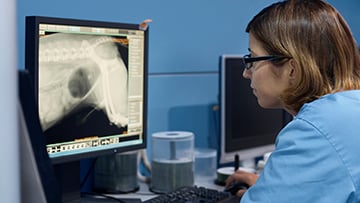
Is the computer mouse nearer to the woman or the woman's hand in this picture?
the woman's hand

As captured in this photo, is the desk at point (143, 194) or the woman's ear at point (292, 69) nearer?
the woman's ear at point (292, 69)

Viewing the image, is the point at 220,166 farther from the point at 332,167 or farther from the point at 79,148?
the point at 332,167

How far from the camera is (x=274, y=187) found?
1.01m

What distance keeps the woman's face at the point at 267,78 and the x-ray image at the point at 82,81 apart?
41 cm

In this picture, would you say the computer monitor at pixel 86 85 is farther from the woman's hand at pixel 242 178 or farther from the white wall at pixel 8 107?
the white wall at pixel 8 107

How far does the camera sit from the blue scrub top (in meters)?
0.99

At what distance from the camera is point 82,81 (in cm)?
140

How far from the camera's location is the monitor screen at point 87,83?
4.28 ft

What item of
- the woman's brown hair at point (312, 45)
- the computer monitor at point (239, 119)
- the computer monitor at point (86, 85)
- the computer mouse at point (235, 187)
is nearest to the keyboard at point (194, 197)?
the computer mouse at point (235, 187)

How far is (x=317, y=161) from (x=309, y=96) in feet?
0.73

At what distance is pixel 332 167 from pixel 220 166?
109 cm

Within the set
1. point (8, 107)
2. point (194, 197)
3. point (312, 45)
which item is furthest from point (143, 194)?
point (8, 107)

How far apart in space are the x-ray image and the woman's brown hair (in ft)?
1.50

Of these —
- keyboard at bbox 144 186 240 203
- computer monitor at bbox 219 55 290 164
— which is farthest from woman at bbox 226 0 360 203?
computer monitor at bbox 219 55 290 164
